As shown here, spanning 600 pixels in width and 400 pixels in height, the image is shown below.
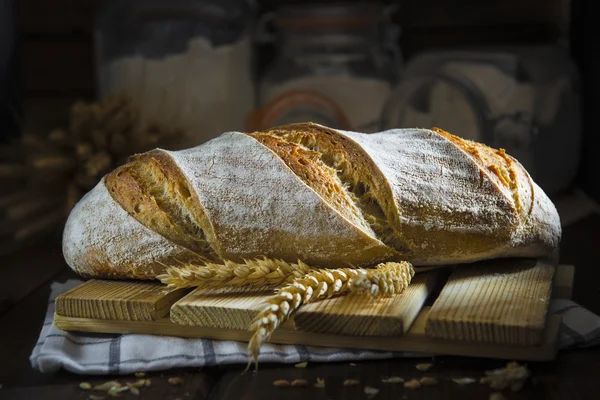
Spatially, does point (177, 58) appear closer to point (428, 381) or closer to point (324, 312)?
point (324, 312)

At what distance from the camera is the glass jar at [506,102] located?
1.78m

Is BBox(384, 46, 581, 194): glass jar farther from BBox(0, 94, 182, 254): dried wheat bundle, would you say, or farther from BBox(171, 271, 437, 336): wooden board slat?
BBox(171, 271, 437, 336): wooden board slat

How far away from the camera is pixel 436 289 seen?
42.7 inches

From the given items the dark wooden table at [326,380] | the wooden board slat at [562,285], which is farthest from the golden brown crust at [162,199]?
the wooden board slat at [562,285]

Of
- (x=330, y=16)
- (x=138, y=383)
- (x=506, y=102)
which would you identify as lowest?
(x=138, y=383)

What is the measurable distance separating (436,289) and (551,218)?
0.20 meters

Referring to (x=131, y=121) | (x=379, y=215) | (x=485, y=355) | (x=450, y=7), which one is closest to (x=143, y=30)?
(x=131, y=121)

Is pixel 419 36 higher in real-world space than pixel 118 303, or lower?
higher

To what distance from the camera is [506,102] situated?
1.78 m

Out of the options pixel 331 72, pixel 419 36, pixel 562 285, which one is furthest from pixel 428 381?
pixel 419 36

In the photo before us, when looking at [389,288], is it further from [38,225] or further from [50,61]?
[50,61]

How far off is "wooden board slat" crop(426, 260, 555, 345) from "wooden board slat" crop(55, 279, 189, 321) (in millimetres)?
325

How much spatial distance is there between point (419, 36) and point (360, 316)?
1.36 meters

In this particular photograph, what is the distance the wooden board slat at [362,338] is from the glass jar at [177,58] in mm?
830
